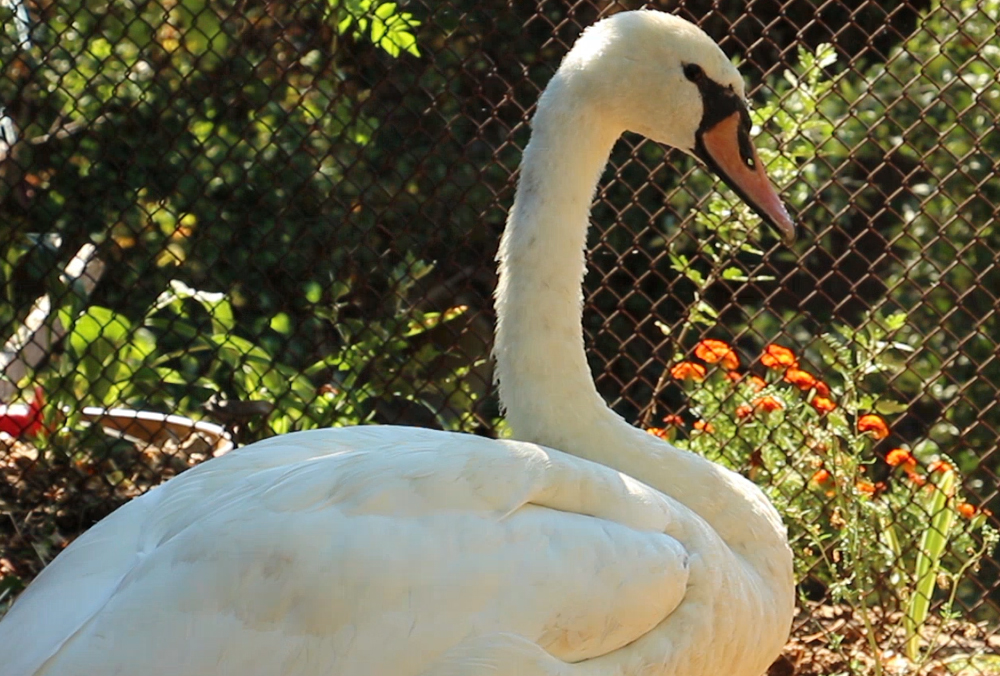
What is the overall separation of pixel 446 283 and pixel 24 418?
1625mm

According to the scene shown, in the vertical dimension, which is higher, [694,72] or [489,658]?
[694,72]

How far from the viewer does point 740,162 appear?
9.27ft

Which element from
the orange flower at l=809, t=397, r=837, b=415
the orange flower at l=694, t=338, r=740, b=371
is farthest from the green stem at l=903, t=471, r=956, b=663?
the orange flower at l=694, t=338, r=740, b=371

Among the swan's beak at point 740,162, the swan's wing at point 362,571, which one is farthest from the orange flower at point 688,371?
the swan's wing at point 362,571

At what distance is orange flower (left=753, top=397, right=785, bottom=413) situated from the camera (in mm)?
3678

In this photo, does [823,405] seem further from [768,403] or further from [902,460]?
[902,460]

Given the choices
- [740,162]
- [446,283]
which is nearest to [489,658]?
[740,162]

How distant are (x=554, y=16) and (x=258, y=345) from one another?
1.95m

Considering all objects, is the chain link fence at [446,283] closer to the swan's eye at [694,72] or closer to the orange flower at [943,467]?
the orange flower at [943,467]

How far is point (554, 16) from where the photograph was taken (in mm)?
5422

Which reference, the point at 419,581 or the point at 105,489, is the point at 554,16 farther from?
the point at 419,581

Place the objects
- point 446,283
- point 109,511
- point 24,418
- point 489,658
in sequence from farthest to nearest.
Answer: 1. point 446,283
2. point 24,418
3. point 109,511
4. point 489,658

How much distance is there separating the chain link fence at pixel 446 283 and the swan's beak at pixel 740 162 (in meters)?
0.84

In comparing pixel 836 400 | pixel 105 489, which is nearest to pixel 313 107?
pixel 105 489
